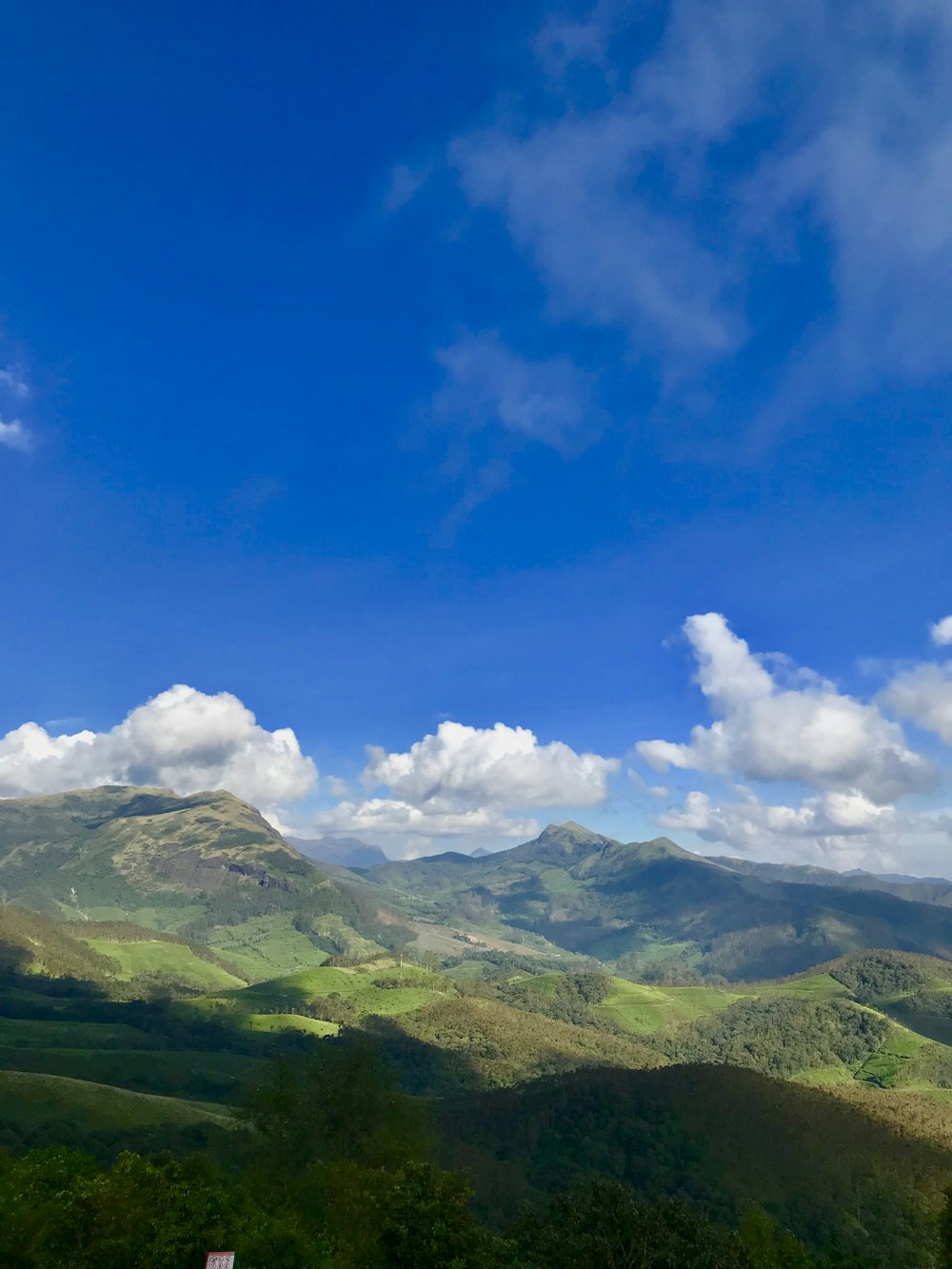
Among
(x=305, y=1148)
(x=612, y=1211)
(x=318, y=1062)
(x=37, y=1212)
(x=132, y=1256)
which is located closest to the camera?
(x=132, y=1256)

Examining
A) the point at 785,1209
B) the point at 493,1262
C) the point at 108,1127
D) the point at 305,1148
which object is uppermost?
the point at 493,1262

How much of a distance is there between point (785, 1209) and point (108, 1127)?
582ft

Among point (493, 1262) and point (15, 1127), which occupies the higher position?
point (493, 1262)

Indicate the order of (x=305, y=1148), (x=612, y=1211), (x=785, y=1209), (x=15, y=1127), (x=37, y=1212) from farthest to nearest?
(x=785, y=1209) → (x=15, y=1127) → (x=305, y=1148) → (x=612, y=1211) → (x=37, y=1212)

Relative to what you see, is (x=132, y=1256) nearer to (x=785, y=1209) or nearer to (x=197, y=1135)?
(x=197, y=1135)

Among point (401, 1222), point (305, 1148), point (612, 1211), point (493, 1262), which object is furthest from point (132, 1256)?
point (305, 1148)

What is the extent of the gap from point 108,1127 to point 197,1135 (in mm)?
30985

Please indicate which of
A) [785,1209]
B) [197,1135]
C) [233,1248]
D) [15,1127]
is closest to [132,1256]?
[233,1248]

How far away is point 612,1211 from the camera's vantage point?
59.6 meters

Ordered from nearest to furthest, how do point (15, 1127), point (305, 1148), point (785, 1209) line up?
point (305, 1148) → point (15, 1127) → point (785, 1209)

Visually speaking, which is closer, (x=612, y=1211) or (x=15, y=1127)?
(x=612, y=1211)

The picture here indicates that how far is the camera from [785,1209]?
186125mm

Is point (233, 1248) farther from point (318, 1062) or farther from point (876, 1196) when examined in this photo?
point (876, 1196)

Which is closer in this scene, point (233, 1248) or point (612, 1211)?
point (233, 1248)
